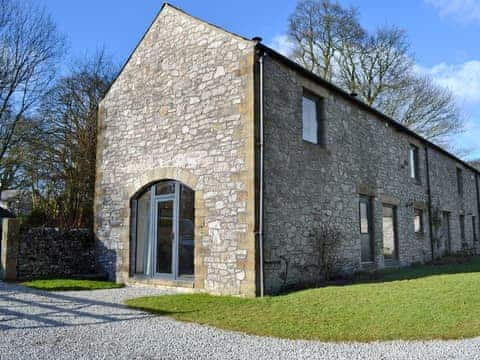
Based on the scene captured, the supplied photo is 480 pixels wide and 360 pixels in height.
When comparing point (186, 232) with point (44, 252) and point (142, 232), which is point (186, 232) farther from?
point (44, 252)

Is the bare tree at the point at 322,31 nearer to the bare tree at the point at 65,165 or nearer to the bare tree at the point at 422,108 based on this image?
the bare tree at the point at 422,108

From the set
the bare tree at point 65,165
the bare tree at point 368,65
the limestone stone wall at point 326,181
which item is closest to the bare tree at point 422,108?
the bare tree at point 368,65

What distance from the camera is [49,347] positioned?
185 inches

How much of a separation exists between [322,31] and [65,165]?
14.3 metres

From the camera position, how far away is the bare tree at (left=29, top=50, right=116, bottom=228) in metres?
14.9

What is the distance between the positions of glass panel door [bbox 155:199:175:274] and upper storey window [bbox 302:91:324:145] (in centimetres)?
367

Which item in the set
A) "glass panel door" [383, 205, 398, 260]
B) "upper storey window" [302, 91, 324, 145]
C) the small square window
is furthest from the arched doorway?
the small square window

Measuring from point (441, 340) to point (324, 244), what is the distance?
4.70 metres

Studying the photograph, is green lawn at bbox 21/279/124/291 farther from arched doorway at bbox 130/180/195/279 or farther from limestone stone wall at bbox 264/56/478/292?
limestone stone wall at bbox 264/56/478/292

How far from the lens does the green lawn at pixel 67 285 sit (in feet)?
29.0

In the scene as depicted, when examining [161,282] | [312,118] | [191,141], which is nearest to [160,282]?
[161,282]

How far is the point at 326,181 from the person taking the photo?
10.1 meters

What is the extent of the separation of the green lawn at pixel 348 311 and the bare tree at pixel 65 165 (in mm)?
8557

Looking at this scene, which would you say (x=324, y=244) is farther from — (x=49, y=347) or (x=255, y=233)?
(x=49, y=347)
